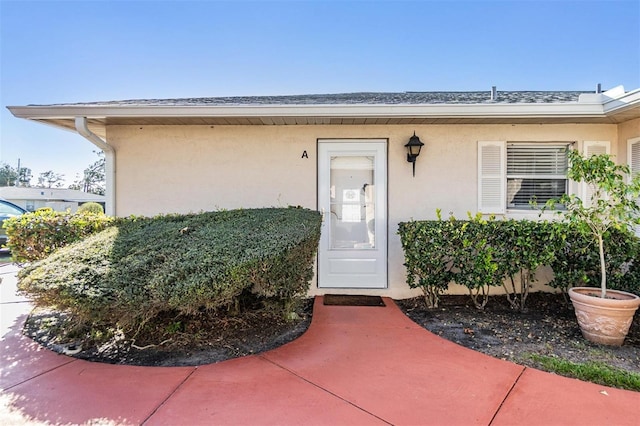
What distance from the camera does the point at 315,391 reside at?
2266 mm

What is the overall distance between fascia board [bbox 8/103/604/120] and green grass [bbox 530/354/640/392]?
2.98 m

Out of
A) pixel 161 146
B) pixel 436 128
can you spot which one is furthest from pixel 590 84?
pixel 161 146

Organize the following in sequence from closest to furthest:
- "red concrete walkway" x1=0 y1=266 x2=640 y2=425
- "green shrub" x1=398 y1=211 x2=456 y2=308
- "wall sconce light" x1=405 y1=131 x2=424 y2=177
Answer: "red concrete walkway" x1=0 y1=266 x2=640 y2=425, "green shrub" x1=398 y1=211 x2=456 y2=308, "wall sconce light" x1=405 y1=131 x2=424 y2=177

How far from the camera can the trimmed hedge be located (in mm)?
3578

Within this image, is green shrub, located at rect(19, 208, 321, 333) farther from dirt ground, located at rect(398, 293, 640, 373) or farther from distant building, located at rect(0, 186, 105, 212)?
distant building, located at rect(0, 186, 105, 212)

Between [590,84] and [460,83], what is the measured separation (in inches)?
143

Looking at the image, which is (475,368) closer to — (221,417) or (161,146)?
(221,417)

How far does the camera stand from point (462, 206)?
459cm

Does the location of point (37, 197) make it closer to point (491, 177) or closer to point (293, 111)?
point (293, 111)

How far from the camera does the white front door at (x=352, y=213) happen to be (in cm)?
461

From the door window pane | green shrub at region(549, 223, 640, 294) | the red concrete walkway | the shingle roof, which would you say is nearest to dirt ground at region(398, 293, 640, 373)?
the red concrete walkway

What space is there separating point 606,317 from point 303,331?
3.14 m

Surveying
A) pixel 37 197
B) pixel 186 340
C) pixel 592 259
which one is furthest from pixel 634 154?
pixel 37 197

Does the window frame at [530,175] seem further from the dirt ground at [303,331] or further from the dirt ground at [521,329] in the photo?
the dirt ground at [303,331]
